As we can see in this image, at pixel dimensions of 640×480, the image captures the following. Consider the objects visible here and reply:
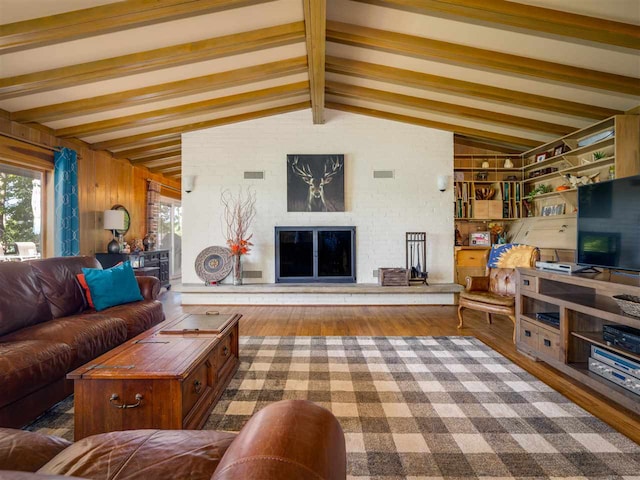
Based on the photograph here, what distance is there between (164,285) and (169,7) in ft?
16.8

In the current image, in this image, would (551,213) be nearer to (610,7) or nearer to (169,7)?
(610,7)

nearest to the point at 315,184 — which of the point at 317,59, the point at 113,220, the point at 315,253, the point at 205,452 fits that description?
the point at 315,253

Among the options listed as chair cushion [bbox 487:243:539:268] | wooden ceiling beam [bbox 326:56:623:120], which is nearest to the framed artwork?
wooden ceiling beam [bbox 326:56:623:120]

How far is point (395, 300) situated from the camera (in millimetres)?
4738

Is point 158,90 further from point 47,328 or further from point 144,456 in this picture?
point 144,456

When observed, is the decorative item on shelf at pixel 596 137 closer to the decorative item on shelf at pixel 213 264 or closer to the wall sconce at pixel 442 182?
the wall sconce at pixel 442 182

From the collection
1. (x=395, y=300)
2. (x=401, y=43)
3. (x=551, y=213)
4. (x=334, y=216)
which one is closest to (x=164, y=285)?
(x=334, y=216)

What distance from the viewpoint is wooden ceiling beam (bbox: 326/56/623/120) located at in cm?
355

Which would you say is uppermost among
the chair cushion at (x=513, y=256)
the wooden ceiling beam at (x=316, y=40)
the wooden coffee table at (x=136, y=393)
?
the wooden ceiling beam at (x=316, y=40)

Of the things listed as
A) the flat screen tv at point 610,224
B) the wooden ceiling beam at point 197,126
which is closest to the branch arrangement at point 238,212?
the wooden ceiling beam at point 197,126

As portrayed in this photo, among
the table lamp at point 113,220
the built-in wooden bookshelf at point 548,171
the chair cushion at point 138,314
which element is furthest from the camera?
the table lamp at point 113,220

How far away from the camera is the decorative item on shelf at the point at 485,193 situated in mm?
5186

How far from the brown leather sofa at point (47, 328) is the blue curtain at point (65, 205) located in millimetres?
1665

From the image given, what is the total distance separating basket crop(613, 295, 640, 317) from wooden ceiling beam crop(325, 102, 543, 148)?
345 centimetres
